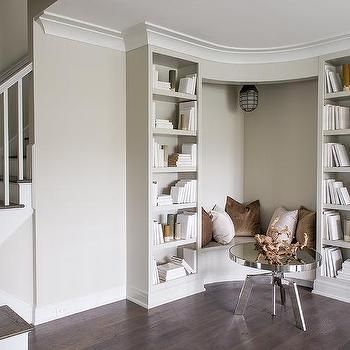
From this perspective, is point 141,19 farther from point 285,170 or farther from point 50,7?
point 285,170

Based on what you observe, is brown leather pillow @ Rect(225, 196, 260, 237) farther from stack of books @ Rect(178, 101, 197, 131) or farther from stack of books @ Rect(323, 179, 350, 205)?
stack of books @ Rect(178, 101, 197, 131)

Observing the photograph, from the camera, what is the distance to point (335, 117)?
13.1 feet

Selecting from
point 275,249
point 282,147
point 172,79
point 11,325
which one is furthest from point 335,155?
point 11,325

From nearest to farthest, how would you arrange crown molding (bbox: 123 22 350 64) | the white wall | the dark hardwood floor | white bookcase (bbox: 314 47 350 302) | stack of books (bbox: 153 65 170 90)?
the dark hardwood floor
the white wall
crown molding (bbox: 123 22 350 64)
stack of books (bbox: 153 65 170 90)
white bookcase (bbox: 314 47 350 302)

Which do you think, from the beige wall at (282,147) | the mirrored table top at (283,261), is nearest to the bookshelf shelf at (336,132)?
the beige wall at (282,147)

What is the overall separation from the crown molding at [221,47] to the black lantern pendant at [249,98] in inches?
14.7

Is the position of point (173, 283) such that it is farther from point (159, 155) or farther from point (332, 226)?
point (332, 226)

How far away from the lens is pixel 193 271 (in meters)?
4.12

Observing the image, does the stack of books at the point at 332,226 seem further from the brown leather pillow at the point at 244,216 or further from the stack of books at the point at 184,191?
the stack of books at the point at 184,191

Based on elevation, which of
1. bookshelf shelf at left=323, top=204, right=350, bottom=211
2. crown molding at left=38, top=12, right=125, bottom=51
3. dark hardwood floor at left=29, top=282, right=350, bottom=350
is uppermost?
crown molding at left=38, top=12, right=125, bottom=51

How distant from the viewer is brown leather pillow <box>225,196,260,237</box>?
4695 mm

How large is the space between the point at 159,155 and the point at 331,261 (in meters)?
2.06

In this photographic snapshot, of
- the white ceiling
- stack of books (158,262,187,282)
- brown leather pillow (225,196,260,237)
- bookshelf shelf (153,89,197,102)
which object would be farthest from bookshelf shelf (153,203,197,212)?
the white ceiling

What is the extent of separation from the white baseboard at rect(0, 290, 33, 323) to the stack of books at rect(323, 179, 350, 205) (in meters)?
3.03
